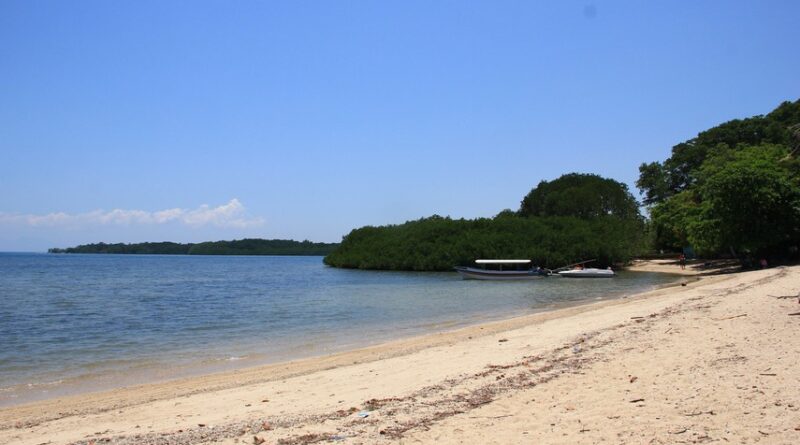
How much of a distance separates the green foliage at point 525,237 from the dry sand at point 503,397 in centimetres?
5535

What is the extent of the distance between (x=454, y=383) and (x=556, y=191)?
8814 centimetres

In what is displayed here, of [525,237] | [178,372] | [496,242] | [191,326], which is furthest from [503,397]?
[496,242]

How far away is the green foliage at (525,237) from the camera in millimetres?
68438

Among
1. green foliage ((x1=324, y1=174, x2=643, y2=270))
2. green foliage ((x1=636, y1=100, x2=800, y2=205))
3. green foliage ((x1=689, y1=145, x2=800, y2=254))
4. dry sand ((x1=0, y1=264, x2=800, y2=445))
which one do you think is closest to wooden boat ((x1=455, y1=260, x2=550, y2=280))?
green foliage ((x1=324, y1=174, x2=643, y2=270))

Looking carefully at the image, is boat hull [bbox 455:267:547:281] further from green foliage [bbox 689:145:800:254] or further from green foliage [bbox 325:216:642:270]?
green foliage [bbox 689:145:800:254]

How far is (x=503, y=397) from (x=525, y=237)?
215 feet

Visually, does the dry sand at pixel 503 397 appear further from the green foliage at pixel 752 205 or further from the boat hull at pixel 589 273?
the boat hull at pixel 589 273

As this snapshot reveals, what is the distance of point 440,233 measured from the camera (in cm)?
8300

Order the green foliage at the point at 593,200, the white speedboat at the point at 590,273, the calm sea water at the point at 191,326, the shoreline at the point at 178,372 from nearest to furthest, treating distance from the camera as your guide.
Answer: the shoreline at the point at 178,372 < the calm sea water at the point at 191,326 < the white speedboat at the point at 590,273 < the green foliage at the point at 593,200

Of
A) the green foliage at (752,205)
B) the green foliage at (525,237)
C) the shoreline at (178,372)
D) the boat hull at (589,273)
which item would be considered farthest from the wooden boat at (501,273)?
the shoreline at (178,372)

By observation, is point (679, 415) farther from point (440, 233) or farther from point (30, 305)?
point (440, 233)

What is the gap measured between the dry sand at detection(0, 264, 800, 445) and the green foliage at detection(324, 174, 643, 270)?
5535 centimetres

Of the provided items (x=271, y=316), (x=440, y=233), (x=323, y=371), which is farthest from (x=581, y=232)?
(x=323, y=371)

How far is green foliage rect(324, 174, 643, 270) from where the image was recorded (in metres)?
68.4
